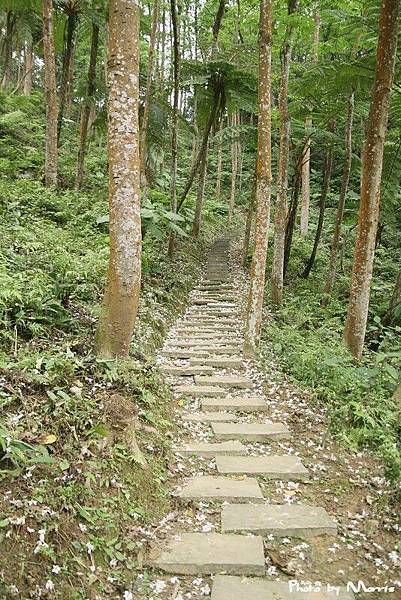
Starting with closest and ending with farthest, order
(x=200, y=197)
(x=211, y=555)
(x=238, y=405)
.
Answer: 1. (x=211, y=555)
2. (x=238, y=405)
3. (x=200, y=197)

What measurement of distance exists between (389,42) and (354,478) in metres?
5.78

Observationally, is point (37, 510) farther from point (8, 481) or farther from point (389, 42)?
point (389, 42)

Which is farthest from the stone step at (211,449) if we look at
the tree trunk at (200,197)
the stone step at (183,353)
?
the tree trunk at (200,197)

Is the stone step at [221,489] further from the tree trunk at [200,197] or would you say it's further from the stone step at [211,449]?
the tree trunk at [200,197]

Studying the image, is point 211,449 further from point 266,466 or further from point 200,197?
point 200,197

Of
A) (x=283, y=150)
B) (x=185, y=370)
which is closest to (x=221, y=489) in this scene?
(x=185, y=370)

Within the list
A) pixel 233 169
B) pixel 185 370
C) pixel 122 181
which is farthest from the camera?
pixel 233 169

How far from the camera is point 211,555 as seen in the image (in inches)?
142

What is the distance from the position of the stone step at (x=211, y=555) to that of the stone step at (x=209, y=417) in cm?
197

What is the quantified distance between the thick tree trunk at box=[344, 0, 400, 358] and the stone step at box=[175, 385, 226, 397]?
230cm

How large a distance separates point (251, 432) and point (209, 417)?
0.64 m

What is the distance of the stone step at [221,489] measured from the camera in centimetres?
435

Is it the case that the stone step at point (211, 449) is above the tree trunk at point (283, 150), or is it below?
below

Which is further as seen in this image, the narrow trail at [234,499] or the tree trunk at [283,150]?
the tree trunk at [283,150]
